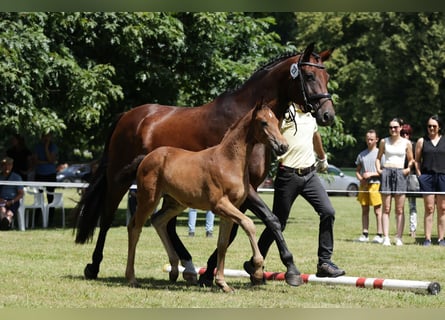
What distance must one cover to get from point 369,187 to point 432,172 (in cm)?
135

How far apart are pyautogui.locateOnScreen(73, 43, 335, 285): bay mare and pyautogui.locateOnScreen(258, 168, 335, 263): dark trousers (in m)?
0.44

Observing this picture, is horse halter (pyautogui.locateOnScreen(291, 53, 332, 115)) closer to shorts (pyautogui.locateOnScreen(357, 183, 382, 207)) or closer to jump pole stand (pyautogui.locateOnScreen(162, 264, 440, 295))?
jump pole stand (pyautogui.locateOnScreen(162, 264, 440, 295))

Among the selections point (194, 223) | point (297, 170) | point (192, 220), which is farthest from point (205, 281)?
point (194, 223)

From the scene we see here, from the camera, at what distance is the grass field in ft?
26.6

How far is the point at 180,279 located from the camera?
10477 mm

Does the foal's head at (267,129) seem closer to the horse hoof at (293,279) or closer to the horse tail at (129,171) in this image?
the horse hoof at (293,279)

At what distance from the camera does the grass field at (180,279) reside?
8102mm

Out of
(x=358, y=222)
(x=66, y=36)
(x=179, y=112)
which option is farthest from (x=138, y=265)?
(x=358, y=222)

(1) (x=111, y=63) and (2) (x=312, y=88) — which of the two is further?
(1) (x=111, y=63)

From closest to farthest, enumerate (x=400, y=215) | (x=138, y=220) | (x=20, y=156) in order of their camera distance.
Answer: (x=138, y=220), (x=400, y=215), (x=20, y=156)

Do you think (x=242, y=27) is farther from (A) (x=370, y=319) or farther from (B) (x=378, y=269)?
(A) (x=370, y=319)

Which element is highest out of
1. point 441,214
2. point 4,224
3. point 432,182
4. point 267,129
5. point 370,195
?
point 267,129

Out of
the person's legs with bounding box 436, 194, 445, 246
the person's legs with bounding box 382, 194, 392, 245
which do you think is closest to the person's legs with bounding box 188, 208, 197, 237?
the person's legs with bounding box 382, 194, 392, 245

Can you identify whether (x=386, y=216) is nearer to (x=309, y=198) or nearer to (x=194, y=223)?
(x=194, y=223)
